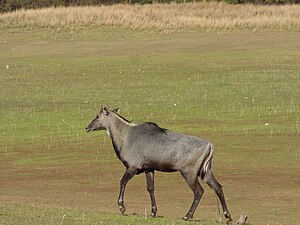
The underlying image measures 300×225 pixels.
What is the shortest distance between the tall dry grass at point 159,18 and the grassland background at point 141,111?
2.29ft

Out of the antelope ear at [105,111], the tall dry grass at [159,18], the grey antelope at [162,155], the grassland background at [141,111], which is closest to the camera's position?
the grey antelope at [162,155]

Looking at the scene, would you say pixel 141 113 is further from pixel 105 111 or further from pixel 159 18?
pixel 159 18

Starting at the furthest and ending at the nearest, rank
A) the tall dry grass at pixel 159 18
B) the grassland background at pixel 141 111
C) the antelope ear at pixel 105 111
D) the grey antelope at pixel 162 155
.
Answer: the tall dry grass at pixel 159 18, the grassland background at pixel 141 111, the antelope ear at pixel 105 111, the grey antelope at pixel 162 155

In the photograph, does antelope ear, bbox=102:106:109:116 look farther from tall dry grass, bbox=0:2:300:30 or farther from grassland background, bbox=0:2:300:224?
tall dry grass, bbox=0:2:300:30

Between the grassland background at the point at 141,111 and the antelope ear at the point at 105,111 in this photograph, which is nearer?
the antelope ear at the point at 105,111

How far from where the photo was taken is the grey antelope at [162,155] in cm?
1455

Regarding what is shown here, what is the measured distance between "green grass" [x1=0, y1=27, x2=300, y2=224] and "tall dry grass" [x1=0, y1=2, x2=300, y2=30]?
146 centimetres

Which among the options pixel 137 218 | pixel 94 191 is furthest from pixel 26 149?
pixel 137 218

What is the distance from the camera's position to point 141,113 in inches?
1184

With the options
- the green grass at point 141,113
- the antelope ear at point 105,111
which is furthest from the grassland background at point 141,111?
the antelope ear at point 105,111

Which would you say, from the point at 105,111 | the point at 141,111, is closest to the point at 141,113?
the point at 141,111

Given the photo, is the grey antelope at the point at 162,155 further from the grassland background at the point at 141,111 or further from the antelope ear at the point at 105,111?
the grassland background at the point at 141,111

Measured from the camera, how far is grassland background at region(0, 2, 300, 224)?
17.9 m

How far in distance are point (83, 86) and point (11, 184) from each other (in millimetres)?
17556
